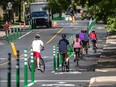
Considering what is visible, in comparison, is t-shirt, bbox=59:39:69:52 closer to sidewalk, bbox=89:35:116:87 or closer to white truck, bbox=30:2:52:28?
sidewalk, bbox=89:35:116:87

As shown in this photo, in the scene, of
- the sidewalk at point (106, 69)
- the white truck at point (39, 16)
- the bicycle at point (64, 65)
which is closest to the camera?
the sidewalk at point (106, 69)

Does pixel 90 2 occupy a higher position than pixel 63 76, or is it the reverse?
pixel 90 2

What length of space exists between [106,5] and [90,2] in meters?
4.54

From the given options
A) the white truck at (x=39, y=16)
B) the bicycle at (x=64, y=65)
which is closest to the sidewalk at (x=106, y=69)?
the bicycle at (x=64, y=65)

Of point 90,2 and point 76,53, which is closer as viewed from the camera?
point 90,2

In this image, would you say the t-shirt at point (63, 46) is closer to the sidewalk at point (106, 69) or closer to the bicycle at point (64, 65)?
the bicycle at point (64, 65)

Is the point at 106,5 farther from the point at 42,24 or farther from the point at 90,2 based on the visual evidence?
the point at 42,24

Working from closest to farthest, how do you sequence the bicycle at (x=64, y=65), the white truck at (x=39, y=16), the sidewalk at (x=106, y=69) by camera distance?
the sidewalk at (x=106, y=69) < the bicycle at (x=64, y=65) < the white truck at (x=39, y=16)

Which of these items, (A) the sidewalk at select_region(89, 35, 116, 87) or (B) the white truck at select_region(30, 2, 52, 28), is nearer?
(A) the sidewalk at select_region(89, 35, 116, 87)

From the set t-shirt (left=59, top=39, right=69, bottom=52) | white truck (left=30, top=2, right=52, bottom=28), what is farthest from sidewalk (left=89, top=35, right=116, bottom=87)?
white truck (left=30, top=2, right=52, bottom=28)

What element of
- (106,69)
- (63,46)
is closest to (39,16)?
(63,46)

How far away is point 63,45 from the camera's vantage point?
906 inches

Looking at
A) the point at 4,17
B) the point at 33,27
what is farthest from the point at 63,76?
the point at 4,17

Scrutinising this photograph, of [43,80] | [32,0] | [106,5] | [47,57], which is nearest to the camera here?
[106,5]
